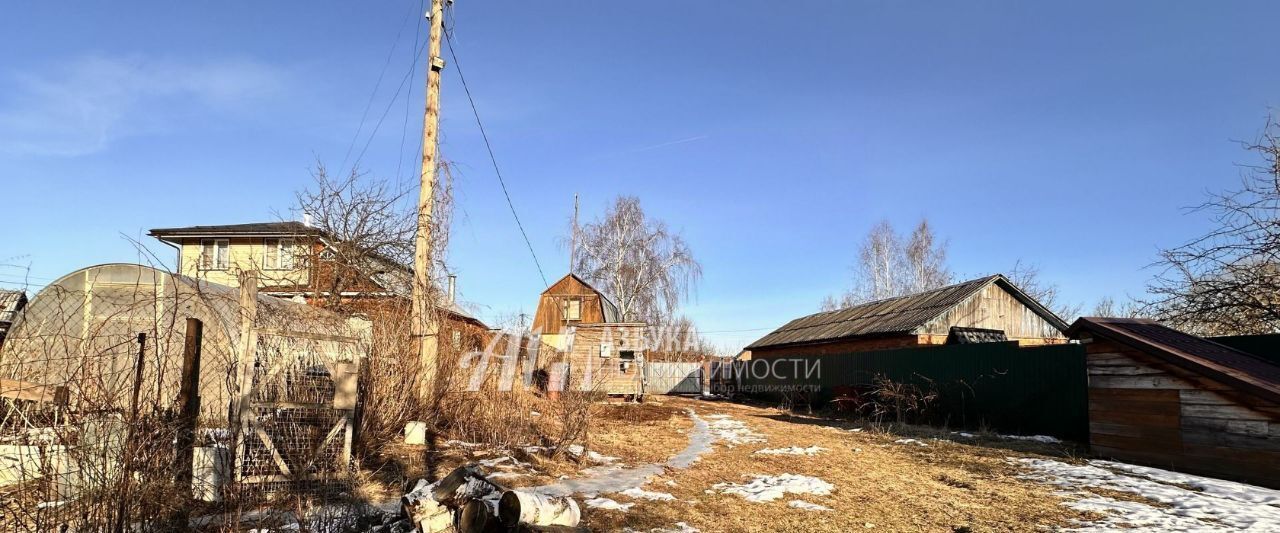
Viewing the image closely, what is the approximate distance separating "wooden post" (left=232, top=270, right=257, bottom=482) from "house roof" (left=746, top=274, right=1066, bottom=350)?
17515 mm

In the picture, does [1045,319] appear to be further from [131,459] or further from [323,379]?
[131,459]

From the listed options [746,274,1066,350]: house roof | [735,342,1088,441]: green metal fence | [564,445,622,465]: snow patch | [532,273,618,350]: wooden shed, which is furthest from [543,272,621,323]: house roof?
[564,445,622,465]: snow patch

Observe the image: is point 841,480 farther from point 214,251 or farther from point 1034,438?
point 214,251

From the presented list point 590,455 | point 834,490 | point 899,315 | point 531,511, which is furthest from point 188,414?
point 899,315

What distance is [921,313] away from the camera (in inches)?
808

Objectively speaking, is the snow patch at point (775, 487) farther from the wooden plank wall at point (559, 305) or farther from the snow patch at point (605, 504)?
the wooden plank wall at point (559, 305)

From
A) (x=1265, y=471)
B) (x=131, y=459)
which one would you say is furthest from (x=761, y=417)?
(x=131, y=459)

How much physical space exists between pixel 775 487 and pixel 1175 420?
203 inches

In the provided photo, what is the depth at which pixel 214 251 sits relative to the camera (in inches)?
1037

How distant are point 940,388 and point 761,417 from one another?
4.62m

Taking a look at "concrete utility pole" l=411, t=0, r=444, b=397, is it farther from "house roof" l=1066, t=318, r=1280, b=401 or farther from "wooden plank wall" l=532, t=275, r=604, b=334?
"wooden plank wall" l=532, t=275, r=604, b=334

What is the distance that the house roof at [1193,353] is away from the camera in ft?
24.3

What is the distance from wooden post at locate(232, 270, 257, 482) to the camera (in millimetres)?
5645

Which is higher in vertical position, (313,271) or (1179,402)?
(313,271)
